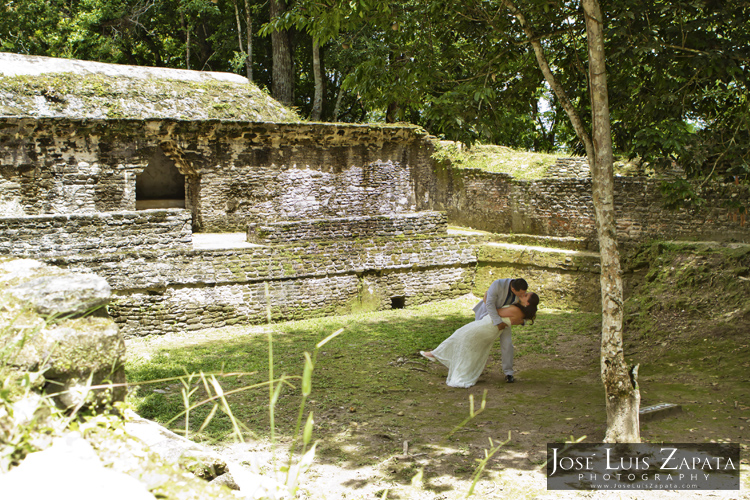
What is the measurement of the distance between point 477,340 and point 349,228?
500cm

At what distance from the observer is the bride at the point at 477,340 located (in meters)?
7.07

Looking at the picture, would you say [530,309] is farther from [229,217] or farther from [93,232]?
[229,217]

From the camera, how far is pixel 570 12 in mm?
6473

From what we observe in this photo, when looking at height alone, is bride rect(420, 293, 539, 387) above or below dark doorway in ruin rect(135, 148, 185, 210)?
below

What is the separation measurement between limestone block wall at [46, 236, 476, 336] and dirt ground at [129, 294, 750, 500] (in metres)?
2.44

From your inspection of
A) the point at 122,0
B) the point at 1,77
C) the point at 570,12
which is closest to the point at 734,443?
the point at 570,12

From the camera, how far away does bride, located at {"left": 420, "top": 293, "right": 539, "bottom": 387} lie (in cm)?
707

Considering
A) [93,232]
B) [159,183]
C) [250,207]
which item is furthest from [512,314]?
[159,183]

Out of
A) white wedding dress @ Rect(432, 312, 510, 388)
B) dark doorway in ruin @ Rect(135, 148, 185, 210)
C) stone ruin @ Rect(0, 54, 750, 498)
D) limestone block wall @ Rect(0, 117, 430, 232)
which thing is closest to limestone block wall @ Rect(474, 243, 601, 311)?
stone ruin @ Rect(0, 54, 750, 498)

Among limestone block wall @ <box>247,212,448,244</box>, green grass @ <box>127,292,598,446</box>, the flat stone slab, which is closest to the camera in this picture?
the flat stone slab

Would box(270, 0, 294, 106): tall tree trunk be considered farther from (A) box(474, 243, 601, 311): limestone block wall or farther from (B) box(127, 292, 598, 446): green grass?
(B) box(127, 292, 598, 446): green grass

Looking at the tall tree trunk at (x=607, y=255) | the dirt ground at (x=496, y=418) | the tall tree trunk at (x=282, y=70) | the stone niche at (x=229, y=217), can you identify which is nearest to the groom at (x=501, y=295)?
the dirt ground at (x=496, y=418)

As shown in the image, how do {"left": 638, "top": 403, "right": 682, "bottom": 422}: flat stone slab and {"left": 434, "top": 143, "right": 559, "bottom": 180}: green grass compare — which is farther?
{"left": 434, "top": 143, "right": 559, "bottom": 180}: green grass

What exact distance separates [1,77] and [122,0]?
37.6ft
